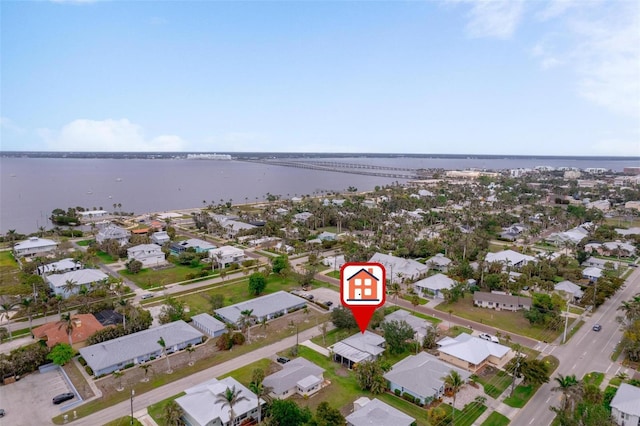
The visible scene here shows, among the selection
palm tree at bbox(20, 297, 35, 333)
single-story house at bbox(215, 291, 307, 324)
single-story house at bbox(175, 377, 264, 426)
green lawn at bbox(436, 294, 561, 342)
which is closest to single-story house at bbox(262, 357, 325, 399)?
single-story house at bbox(175, 377, 264, 426)

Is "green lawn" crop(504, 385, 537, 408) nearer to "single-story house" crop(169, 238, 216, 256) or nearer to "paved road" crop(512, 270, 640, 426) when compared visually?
"paved road" crop(512, 270, 640, 426)

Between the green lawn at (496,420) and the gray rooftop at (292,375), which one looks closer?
the green lawn at (496,420)

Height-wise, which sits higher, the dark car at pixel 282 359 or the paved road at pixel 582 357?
the dark car at pixel 282 359

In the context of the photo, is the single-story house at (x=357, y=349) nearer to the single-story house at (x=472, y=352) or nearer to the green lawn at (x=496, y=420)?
the single-story house at (x=472, y=352)

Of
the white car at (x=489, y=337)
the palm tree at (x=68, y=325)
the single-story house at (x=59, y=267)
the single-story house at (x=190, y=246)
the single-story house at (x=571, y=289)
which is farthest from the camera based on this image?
the single-story house at (x=190, y=246)

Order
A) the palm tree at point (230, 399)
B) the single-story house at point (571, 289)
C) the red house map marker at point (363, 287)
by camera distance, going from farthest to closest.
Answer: the single-story house at point (571, 289)
the palm tree at point (230, 399)
the red house map marker at point (363, 287)

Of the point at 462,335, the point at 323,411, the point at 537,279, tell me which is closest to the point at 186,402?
the point at 323,411

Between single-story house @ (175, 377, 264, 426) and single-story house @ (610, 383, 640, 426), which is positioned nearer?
single-story house @ (610, 383, 640, 426)

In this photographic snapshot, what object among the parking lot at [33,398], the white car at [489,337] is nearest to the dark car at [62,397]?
the parking lot at [33,398]
